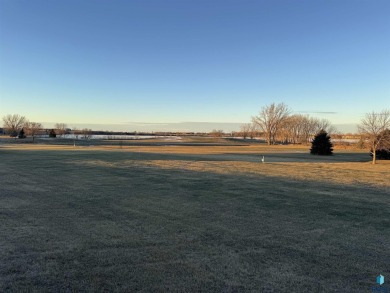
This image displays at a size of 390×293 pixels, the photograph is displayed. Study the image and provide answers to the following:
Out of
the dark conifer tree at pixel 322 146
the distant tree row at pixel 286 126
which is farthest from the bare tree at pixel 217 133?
the dark conifer tree at pixel 322 146

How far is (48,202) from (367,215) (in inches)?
383

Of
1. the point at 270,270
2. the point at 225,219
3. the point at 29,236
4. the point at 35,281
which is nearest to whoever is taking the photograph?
the point at 35,281

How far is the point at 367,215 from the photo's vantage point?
325 inches

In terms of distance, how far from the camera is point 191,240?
20.0 feet

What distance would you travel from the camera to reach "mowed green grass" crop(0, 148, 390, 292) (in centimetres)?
441

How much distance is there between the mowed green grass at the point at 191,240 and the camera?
4.41m

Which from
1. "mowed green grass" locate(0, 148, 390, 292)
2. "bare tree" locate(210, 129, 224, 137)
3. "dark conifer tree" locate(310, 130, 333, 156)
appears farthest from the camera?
"bare tree" locate(210, 129, 224, 137)

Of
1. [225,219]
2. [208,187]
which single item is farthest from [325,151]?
[225,219]

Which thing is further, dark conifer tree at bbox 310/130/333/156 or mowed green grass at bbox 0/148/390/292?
dark conifer tree at bbox 310/130/333/156

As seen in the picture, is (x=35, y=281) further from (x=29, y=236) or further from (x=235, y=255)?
(x=235, y=255)

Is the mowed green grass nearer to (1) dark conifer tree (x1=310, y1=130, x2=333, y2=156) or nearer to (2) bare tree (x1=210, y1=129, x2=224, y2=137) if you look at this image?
(1) dark conifer tree (x1=310, y1=130, x2=333, y2=156)

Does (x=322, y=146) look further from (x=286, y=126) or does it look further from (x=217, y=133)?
(x=217, y=133)

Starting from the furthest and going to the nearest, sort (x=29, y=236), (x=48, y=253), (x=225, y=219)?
(x=225, y=219), (x=29, y=236), (x=48, y=253)

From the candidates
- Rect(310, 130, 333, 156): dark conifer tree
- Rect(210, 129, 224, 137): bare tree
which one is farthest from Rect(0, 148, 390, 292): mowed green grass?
Rect(210, 129, 224, 137): bare tree
